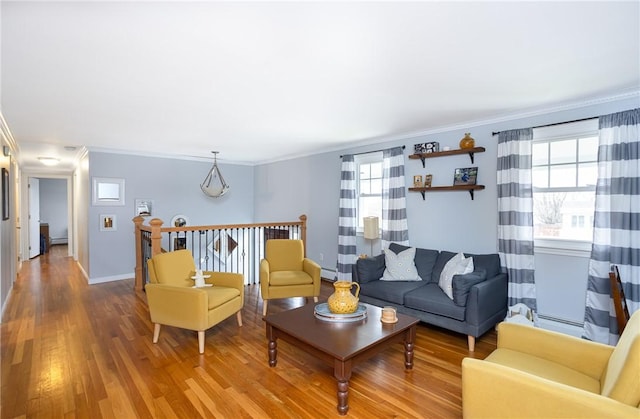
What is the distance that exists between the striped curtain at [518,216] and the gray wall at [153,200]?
18.3ft

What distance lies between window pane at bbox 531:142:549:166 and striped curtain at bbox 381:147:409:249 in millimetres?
1585

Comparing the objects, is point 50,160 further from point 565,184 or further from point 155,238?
point 565,184

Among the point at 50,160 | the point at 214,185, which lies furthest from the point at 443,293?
the point at 50,160

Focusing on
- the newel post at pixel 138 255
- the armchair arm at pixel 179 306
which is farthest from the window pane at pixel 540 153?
the newel post at pixel 138 255

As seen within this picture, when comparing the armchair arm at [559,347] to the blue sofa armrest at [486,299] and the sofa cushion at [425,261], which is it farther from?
the sofa cushion at [425,261]

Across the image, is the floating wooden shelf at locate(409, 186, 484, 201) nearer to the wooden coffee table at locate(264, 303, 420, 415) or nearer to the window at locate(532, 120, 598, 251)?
the window at locate(532, 120, 598, 251)

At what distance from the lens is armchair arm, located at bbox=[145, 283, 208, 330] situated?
2.93m

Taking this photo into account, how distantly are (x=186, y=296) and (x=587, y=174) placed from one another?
4151mm

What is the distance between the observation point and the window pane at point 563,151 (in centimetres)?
327

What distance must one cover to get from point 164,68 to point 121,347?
259 centimetres

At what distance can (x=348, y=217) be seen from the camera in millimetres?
5180

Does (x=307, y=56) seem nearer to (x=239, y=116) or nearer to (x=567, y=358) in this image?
(x=239, y=116)

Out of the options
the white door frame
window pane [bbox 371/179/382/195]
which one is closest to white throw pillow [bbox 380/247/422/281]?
window pane [bbox 371/179/382/195]

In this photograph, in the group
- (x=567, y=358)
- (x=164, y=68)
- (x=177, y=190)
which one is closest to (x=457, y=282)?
(x=567, y=358)
